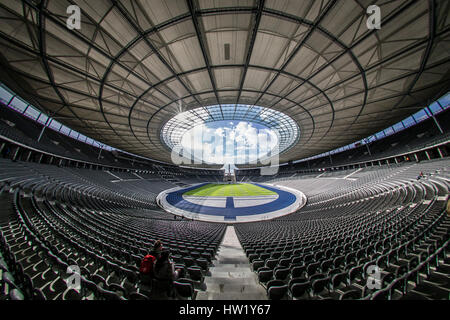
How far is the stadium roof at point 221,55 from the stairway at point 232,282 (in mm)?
11734

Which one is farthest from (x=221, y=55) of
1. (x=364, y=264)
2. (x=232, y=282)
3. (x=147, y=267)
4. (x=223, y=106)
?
(x=364, y=264)

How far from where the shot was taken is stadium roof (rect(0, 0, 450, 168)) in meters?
7.41

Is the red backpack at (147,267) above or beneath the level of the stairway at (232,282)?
above

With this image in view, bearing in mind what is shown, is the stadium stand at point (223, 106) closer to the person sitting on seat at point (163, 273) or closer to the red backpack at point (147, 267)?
the person sitting on seat at point (163, 273)

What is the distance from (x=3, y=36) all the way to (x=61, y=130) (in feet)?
80.0

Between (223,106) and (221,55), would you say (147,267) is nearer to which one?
(221,55)

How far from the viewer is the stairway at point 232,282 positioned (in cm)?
385

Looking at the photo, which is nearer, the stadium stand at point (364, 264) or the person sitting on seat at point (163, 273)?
the person sitting on seat at point (163, 273)

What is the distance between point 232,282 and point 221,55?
12716mm

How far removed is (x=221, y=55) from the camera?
10.4 m

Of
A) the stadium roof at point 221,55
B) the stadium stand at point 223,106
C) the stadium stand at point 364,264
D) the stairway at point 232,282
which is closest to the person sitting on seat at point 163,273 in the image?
the stadium stand at point 223,106

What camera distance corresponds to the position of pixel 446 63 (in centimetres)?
1073

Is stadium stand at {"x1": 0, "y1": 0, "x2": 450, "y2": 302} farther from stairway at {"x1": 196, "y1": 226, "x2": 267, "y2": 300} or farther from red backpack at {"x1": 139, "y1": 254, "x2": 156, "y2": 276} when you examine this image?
red backpack at {"x1": 139, "y1": 254, "x2": 156, "y2": 276}
